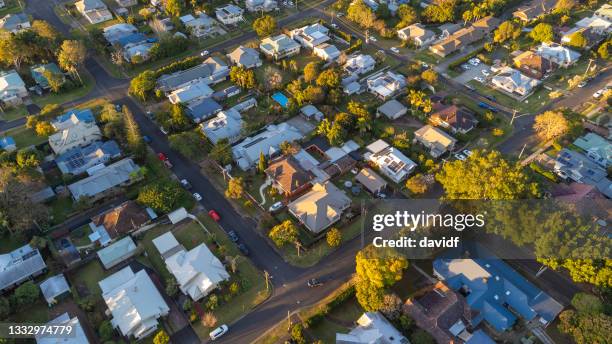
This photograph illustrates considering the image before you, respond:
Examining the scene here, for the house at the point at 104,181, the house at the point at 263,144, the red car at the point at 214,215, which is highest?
the house at the point at 104,181

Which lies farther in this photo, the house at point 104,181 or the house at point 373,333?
the house at point 104,181

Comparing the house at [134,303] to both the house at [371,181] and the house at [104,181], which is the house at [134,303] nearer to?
the house at [104,181]

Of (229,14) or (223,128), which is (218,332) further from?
(229,14)

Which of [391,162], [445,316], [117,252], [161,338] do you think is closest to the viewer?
[161,338]

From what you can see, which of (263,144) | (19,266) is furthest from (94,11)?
(19,266)

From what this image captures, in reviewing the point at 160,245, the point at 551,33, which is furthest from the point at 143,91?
the point at 551,33

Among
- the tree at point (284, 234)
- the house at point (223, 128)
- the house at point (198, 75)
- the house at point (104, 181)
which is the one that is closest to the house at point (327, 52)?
the house at point (198, 75)

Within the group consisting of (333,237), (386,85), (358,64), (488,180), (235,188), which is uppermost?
(358,64)

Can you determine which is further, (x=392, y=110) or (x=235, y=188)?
(x=392, y=110)
